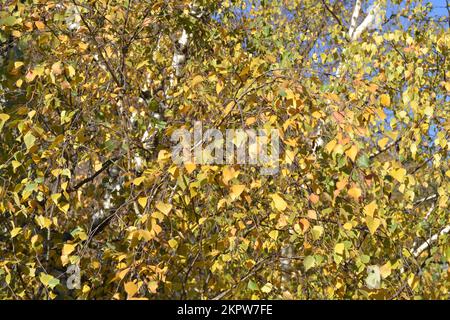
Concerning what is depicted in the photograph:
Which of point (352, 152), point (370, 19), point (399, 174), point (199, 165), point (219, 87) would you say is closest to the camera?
point (352, 152)

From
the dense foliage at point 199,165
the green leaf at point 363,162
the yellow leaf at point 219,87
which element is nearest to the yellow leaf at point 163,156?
the dense foliage at point 199,165

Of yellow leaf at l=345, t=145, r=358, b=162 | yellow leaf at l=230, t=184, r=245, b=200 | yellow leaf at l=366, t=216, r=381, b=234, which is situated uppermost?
yellow leaf at l=345, t=145, r=358, b=162

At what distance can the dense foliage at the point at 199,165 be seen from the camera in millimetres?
2385

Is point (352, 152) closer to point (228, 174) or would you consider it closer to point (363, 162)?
point (363, 162)

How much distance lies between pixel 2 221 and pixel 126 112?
40.2 inches

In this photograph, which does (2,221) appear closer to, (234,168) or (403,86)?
(234,168)

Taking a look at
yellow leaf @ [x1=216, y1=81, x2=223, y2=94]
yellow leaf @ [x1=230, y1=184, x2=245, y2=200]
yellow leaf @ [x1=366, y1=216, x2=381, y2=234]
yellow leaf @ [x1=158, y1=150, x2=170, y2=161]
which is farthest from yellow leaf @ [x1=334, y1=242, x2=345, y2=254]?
yellow leaf @ [x1=216, y1=81, x2=223, y2=94]

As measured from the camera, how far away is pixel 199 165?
2.51 meters

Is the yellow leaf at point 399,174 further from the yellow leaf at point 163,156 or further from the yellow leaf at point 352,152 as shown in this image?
the yellow leaf at point 163,156

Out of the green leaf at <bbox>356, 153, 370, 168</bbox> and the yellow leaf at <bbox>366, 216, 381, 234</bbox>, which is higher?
the green leaf at <bbox>356, 153, 370, 168</bbox>

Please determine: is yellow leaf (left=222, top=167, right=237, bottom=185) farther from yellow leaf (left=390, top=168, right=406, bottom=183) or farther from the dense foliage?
yellow leaf (left=390, top=168, right=406, bottom=183)

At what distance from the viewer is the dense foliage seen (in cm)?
238

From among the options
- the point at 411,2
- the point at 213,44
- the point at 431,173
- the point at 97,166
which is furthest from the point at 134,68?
the point at 411,2

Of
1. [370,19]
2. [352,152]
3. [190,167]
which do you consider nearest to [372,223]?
[352,152]
